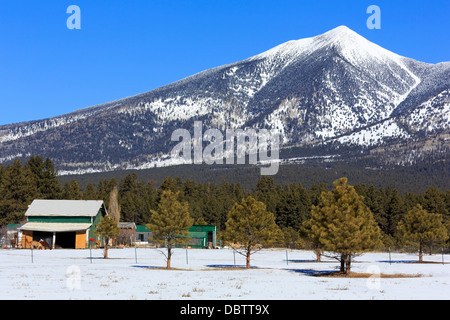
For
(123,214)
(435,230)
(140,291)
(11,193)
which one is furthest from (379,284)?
(123,214)

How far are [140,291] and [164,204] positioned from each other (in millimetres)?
19135

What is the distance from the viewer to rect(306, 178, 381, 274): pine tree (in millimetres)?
37875

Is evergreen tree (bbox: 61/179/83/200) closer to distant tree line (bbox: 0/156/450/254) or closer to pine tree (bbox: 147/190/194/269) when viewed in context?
distant tree line (bbox: 0/156/450/254)

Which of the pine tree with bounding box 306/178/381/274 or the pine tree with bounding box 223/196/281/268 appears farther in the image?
the pine tree with bounding box 223/196/281/268

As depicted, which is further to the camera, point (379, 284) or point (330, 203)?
point (330, 203)

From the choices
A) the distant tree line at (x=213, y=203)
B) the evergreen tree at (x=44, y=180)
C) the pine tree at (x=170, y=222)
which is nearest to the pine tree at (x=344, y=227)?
the pine tree at (x=170, y=222)

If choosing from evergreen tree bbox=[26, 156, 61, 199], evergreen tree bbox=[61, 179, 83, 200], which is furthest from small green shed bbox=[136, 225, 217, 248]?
evergreen tree bbox=[26, 156, 61, 199]

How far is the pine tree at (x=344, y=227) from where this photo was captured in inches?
1491

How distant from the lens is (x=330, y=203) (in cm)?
4081

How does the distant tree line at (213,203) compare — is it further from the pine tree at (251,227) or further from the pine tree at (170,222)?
the pine tree at (170,222)

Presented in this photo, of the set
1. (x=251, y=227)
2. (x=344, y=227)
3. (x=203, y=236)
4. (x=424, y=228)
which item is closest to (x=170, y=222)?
(x=251, y=227)

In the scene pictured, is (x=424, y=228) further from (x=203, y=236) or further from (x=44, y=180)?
(x=44, y=180)

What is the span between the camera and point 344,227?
38094 millimetres
